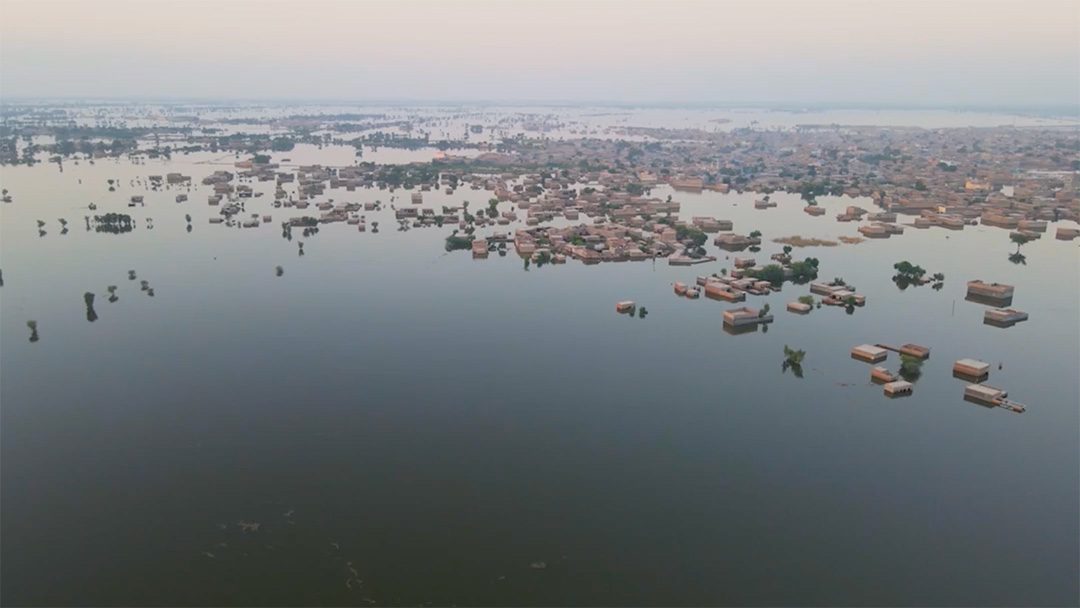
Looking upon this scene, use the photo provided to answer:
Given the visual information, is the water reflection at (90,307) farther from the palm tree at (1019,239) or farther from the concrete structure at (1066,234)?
the concrete structure at (1066,234)

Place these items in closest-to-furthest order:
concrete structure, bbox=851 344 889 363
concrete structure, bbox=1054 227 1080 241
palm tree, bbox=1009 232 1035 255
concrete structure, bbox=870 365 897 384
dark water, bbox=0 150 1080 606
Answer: dark water, bbox=0 150 1080 606, concrete structure, bbox=870 365 897 384, concrete structure, bbox=851 344 889 363, palm tree, bbox=1009 232 1035 255, concrete structure, bbox=1054 227 1080 241

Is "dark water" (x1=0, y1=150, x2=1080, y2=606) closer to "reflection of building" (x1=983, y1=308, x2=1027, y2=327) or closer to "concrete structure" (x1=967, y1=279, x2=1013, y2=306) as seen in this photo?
"reflection of building" (x1=983, y1=308, x2=1027, y2=327)

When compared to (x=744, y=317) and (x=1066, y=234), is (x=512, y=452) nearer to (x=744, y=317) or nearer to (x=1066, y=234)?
(x=744, y=317)

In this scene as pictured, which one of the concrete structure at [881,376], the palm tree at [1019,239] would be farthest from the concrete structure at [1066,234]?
the concrete structure at [881,376]

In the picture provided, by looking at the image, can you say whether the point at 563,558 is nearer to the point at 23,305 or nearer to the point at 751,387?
the point at 751,387

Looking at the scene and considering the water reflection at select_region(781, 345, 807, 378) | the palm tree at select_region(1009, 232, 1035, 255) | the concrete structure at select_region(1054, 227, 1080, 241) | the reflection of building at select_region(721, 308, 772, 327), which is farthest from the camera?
the concrete structure at select_region(1054, 227, 1080, 241)

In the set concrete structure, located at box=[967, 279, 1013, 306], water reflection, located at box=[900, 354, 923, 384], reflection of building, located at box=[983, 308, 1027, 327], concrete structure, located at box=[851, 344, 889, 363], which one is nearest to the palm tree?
concrete structure, located at box=[967, 279, 1013, 306]

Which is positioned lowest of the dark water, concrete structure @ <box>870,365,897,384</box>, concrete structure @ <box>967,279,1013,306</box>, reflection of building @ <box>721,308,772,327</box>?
the dark water

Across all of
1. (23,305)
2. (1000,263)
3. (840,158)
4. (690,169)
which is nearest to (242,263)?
(23,305)
